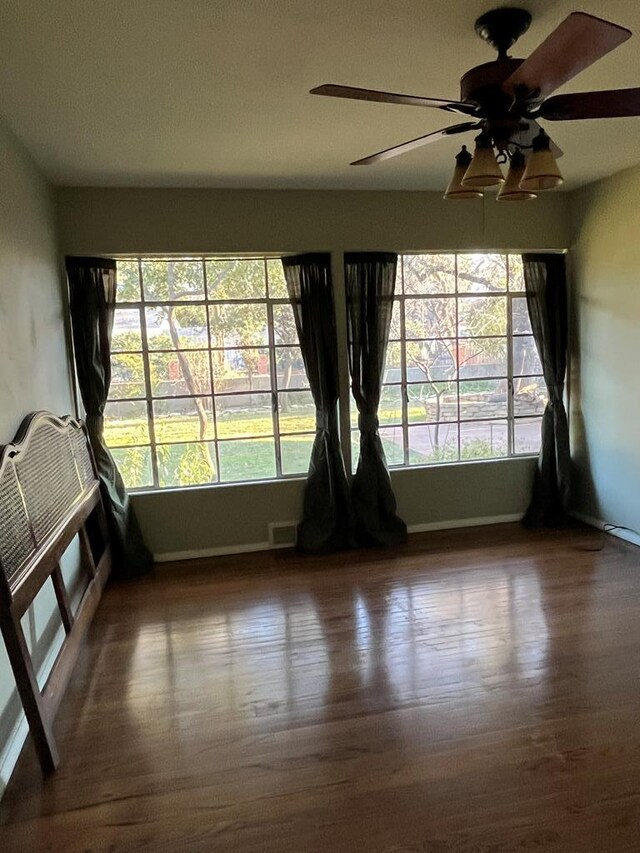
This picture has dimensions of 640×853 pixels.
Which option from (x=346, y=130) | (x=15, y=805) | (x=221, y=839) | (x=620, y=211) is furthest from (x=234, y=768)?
(x=620, y=211)

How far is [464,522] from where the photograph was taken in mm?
4938

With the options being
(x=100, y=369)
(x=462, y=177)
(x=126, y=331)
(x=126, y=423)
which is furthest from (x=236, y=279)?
(x=462, y=177)

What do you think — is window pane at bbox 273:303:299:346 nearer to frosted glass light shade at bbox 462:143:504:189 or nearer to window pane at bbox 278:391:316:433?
window pane at bbox 278:391:316:433

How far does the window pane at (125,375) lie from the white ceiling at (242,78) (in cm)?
122

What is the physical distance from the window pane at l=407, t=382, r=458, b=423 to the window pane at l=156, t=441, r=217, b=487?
5.25 ft

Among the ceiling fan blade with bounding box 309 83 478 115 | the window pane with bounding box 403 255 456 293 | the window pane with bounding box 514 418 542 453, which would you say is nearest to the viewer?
the ceiling fan blade with bounding box 309 83 478 115

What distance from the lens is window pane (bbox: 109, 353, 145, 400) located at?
14.4ft

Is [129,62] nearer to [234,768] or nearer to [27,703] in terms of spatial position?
[27,703]

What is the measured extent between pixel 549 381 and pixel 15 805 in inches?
169

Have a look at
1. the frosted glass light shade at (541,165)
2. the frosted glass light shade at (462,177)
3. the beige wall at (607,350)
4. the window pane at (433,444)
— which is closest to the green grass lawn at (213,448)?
the window pane at (433,444)

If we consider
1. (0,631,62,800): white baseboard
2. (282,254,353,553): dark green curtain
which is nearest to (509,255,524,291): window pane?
(282,254,353,553): dark green curtain

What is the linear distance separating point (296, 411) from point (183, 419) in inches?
33.0

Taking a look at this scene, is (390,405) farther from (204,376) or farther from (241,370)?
(204,376)

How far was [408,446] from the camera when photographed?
4883 millimetres
